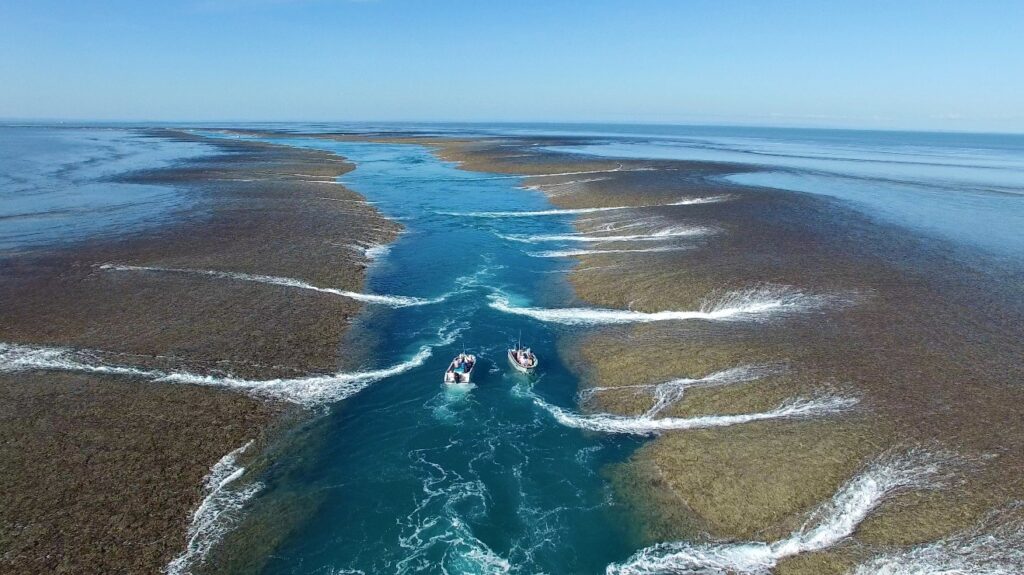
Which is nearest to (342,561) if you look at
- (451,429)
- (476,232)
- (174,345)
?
(451,429)

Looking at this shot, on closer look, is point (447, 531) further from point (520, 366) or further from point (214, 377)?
point (214, 377)

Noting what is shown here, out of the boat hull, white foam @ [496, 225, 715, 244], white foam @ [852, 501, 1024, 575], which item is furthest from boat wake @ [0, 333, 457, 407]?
white foam @ [496, 225, 715, 244]

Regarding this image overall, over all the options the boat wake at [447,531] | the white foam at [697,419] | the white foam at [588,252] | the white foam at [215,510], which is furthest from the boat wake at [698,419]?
the white foam at [588,252]

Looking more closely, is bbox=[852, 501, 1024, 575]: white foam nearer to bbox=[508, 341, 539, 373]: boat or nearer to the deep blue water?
bbox=[508, 341, 539, 373]: boat

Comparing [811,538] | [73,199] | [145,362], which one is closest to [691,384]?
[811,538]

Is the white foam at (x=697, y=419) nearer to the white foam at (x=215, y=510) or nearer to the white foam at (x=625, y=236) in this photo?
the white foam at (x=215, y=510)
